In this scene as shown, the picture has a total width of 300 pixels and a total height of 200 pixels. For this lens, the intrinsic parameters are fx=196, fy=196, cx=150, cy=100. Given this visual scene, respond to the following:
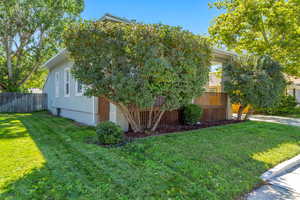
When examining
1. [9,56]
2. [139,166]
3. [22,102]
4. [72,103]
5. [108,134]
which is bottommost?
[139,166]

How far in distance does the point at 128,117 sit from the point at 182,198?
145 inches

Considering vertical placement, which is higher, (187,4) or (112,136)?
(187,4)

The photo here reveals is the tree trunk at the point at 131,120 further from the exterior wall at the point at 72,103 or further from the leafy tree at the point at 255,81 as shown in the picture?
the leafy tree at the point at 255,81

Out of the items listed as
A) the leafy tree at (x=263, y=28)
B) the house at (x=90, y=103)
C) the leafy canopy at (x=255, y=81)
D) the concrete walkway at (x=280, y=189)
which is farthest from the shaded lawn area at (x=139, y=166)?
the leafy tree at (x=263, y=28)

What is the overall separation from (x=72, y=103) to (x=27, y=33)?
40.9 feet

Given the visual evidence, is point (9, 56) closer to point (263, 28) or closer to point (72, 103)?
point (72, 103)

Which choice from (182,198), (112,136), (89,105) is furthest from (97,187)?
(89,105)

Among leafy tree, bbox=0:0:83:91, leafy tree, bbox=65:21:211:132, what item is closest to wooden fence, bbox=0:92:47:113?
leafy tree, bbox=0:0:83:91

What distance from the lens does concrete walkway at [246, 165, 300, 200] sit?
3109 mm

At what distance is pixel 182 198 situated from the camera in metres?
2.78

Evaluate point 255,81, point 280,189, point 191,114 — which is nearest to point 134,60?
point 191,114

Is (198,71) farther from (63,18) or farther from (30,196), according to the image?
(63,18)

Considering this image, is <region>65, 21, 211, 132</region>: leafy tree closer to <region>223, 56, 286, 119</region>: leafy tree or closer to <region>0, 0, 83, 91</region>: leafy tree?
<region>223, 56, 286, 119</region>: leafy tree

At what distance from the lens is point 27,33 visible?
58.4 ft
